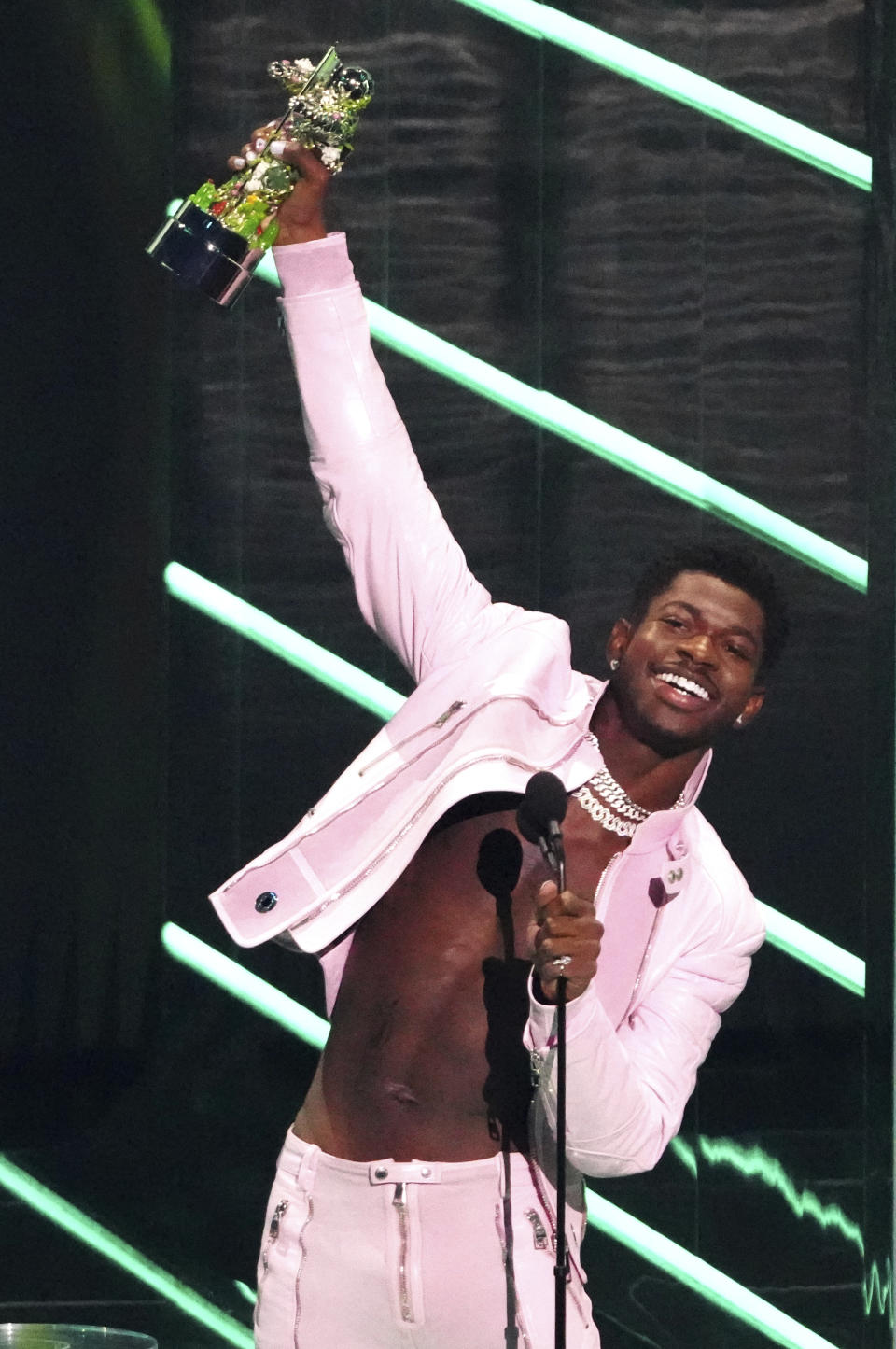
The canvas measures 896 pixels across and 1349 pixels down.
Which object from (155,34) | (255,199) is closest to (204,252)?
(255,199)

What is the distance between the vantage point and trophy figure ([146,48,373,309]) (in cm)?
222

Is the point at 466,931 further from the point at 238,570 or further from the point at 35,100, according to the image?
the point at 35,100

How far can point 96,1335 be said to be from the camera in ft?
8.39

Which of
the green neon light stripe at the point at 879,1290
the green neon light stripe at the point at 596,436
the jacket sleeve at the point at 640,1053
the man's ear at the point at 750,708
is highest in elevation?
the green neon light stripe at the point at 596,436

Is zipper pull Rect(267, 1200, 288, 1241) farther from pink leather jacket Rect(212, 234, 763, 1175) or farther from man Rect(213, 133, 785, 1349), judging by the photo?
pink leather jacket Rect(212, 234, 763, 1175)

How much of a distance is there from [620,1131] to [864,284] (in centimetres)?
228

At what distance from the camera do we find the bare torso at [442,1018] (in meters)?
2.21

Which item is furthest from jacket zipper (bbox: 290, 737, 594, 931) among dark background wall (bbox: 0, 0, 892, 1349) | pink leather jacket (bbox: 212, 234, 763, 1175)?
dark background wall (bbox: 0, 0, 892, 1349)

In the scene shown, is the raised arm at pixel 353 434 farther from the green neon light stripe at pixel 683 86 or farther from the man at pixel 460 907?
the green neon light stripe at pixel 683 86

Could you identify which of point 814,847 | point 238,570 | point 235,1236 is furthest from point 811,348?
point 235,1236

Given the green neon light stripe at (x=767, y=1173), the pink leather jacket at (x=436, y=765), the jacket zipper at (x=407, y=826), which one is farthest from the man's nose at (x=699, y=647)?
the green neon light stripe at (x=767, y=1173)

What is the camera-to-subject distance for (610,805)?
92.1 inches

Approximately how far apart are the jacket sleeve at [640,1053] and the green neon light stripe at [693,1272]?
1570 mm

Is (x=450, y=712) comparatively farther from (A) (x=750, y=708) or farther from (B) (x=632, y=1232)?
(B) (x=632, y=1232)
